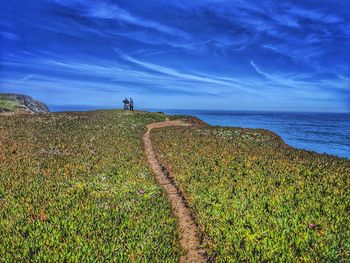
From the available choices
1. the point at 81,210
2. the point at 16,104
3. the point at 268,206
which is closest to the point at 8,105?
the point at 16,104

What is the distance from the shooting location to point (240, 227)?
9.83 meters

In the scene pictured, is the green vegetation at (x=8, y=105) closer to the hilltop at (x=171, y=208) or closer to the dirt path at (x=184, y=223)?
the hilltop at (x=171, y=208)

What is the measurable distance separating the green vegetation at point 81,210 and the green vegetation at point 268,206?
1.75m

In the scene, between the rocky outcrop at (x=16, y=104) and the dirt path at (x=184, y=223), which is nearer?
the dirt path at (x=184, y=223)

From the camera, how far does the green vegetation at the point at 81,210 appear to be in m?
8.17

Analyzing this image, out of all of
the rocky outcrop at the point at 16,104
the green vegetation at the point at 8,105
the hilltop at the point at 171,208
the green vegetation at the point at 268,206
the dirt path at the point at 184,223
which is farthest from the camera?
the green vegetation at the point at 8,105

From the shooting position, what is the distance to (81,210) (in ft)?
35.6

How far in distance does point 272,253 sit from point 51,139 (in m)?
23.1

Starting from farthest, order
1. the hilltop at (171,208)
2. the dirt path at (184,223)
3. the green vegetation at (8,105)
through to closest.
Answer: the green vegetation at (8,105) < the dirt path at (184,223) < the hilltop at (171,208)

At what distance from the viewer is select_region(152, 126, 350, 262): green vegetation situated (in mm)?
8445

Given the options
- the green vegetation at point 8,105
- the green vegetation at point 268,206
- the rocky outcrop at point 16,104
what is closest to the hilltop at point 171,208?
the green vegetation at point 268,206

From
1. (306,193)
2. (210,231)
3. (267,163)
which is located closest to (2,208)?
(210,231)

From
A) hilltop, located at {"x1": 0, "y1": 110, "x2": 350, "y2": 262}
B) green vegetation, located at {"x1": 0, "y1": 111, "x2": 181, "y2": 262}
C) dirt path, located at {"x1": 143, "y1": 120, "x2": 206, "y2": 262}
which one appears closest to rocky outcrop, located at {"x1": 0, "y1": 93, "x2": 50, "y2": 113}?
green vegetation, located at {"x1": 0, "y1": 111, "x2": 181, "y2": 262}

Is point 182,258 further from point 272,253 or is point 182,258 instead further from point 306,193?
point 306,193
